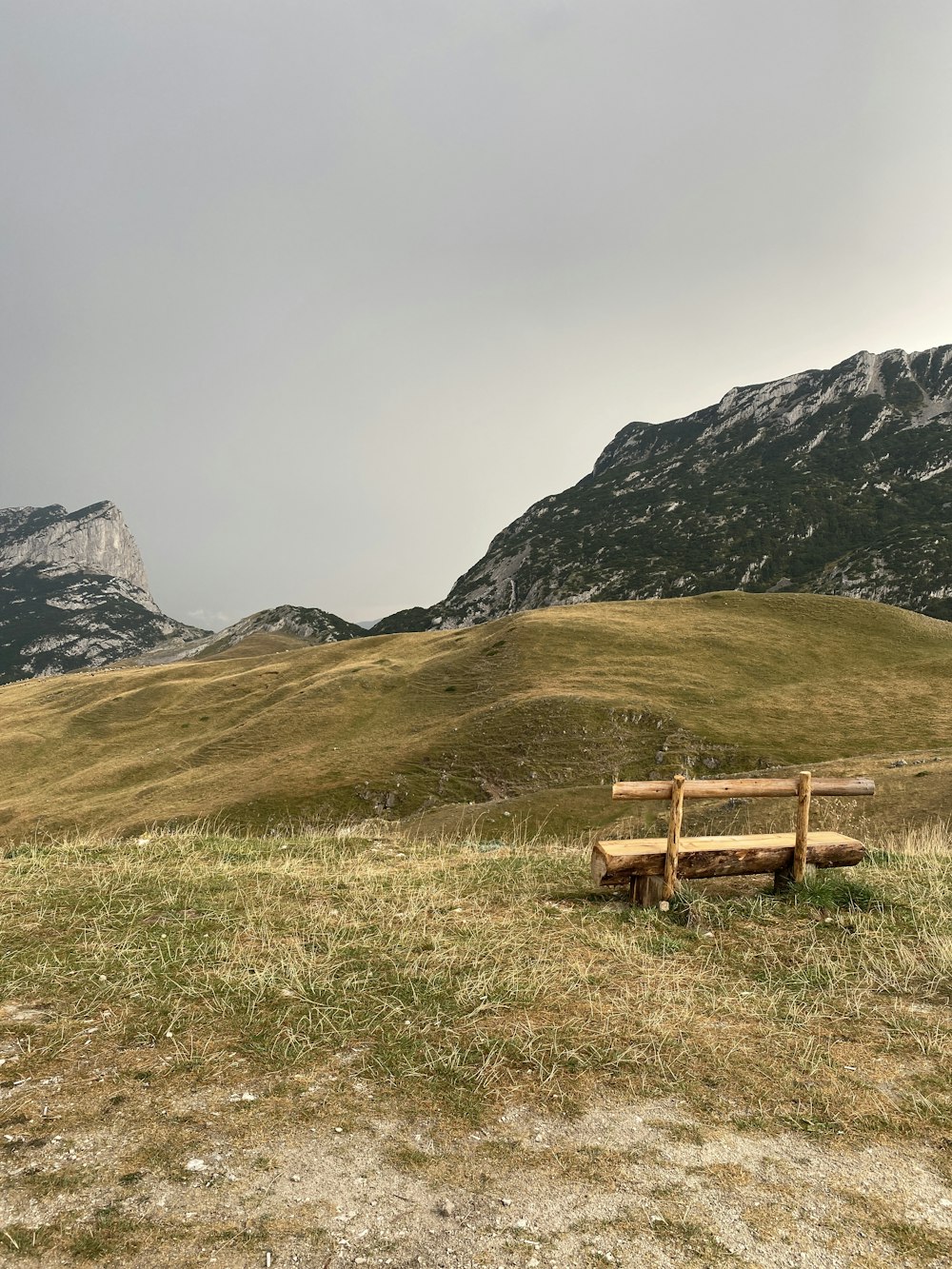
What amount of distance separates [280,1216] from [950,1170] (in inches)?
247

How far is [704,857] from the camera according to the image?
12.9 metres

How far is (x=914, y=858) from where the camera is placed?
17.0m

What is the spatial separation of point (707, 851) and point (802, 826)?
2274mm

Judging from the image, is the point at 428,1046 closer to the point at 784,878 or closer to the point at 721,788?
the point at 721,788

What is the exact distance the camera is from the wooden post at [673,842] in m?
12.5

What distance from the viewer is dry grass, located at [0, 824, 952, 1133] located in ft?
24.0

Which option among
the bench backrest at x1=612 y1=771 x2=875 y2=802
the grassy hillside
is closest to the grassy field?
the bench backrest at x1=612 y1=771 x2=875 y2=802

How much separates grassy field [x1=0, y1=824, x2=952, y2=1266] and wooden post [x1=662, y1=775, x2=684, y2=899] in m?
0.61

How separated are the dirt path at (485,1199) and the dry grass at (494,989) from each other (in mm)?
622

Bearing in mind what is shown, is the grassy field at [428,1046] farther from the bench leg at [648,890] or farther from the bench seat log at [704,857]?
the bench seat log at [704,857]

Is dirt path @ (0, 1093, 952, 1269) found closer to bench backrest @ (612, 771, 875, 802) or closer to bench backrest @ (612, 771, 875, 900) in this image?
bench backrest @ (612, 771, 875, 900)

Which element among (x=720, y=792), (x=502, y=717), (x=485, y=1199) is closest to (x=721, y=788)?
(x=720, y=792)

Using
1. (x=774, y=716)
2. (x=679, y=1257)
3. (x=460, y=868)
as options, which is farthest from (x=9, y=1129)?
(x=774, y=716)

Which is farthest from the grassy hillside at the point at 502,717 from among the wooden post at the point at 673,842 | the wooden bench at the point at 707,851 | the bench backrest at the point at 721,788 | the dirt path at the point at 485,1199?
the dirt path at the point at 485,1199
